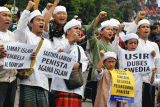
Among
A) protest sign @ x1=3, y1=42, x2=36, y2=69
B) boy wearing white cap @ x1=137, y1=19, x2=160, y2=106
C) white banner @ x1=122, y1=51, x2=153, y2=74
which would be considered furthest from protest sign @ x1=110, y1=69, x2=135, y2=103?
protest sign @ x1=3, y1=42, x2=36, y2=69

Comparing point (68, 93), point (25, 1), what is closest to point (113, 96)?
point (68, 93)

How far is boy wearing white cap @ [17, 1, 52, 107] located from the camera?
17.6 feet

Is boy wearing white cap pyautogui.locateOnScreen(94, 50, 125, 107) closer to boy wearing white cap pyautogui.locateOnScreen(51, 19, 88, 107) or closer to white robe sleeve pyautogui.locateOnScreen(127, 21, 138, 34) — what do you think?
boy wearing white cap pyautogui.locateOnScreen(51, 19, 88, 107)

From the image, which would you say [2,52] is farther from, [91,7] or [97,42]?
[91,7]

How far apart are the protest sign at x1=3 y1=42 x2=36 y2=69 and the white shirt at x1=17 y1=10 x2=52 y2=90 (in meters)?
0.21

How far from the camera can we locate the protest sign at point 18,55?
17.1 ft

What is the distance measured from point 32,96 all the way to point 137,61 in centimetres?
211

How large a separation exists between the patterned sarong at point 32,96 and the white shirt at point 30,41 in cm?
8

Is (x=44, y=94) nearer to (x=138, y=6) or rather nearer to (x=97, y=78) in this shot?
(x=97, y=78)

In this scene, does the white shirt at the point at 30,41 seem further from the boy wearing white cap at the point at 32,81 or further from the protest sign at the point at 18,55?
the protest sign at the point at 18,55

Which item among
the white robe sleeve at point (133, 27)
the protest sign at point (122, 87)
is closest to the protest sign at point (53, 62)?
the protest sign at point (122, 87)

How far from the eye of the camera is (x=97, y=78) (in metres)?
5.87

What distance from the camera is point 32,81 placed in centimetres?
537

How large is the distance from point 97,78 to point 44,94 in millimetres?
951
